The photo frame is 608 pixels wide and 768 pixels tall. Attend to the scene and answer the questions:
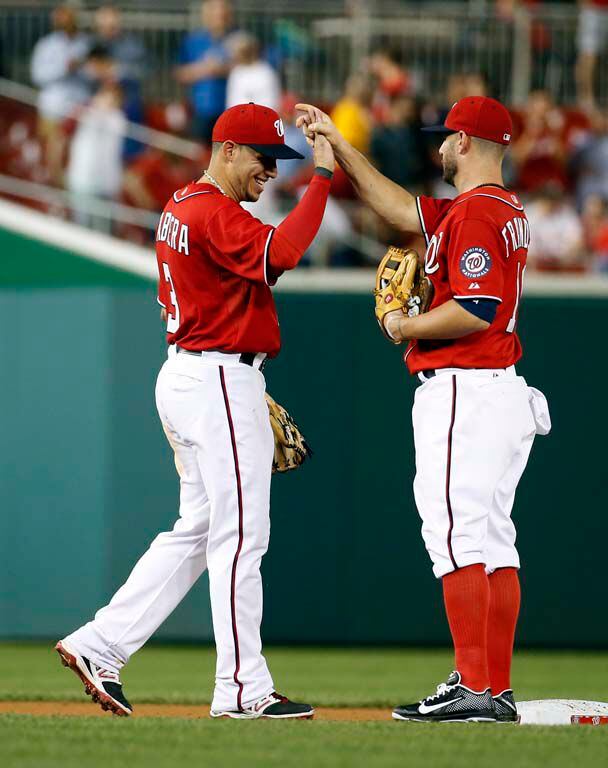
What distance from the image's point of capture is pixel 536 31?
484 inches

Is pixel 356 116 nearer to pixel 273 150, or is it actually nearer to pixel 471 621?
pixel 273 150

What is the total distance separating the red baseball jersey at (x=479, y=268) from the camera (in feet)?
16.4

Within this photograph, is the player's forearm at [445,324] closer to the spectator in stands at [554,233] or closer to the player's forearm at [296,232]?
the player's forearm at [296,232]

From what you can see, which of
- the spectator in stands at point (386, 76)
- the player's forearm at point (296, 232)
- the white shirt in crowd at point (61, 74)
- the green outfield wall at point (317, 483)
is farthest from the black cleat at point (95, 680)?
the spectator in stands at point (386, 76)

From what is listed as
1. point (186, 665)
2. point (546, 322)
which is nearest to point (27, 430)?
point (186, 665)

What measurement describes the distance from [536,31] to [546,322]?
4606 millimetres

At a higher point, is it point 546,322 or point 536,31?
point 536,31

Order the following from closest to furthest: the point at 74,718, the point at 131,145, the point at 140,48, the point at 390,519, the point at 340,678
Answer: the point at 74,718
the point at 340,678
the point at 390,519
the point at 131,145
the point at 140,48

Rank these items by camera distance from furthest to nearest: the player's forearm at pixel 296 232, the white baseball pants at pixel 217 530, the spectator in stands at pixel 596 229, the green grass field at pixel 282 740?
the spectator in stands at pixel 596 229
the white baseball pants at pixel 217 530
the player's forearm at pixel 296 232
the green grass field at pixel 282 740

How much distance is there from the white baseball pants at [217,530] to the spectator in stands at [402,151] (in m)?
5.82

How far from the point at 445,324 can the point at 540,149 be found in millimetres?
7140

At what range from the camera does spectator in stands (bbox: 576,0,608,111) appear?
12.2 m

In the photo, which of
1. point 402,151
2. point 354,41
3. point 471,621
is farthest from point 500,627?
point 354,41

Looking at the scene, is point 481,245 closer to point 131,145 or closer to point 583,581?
point 583,581
